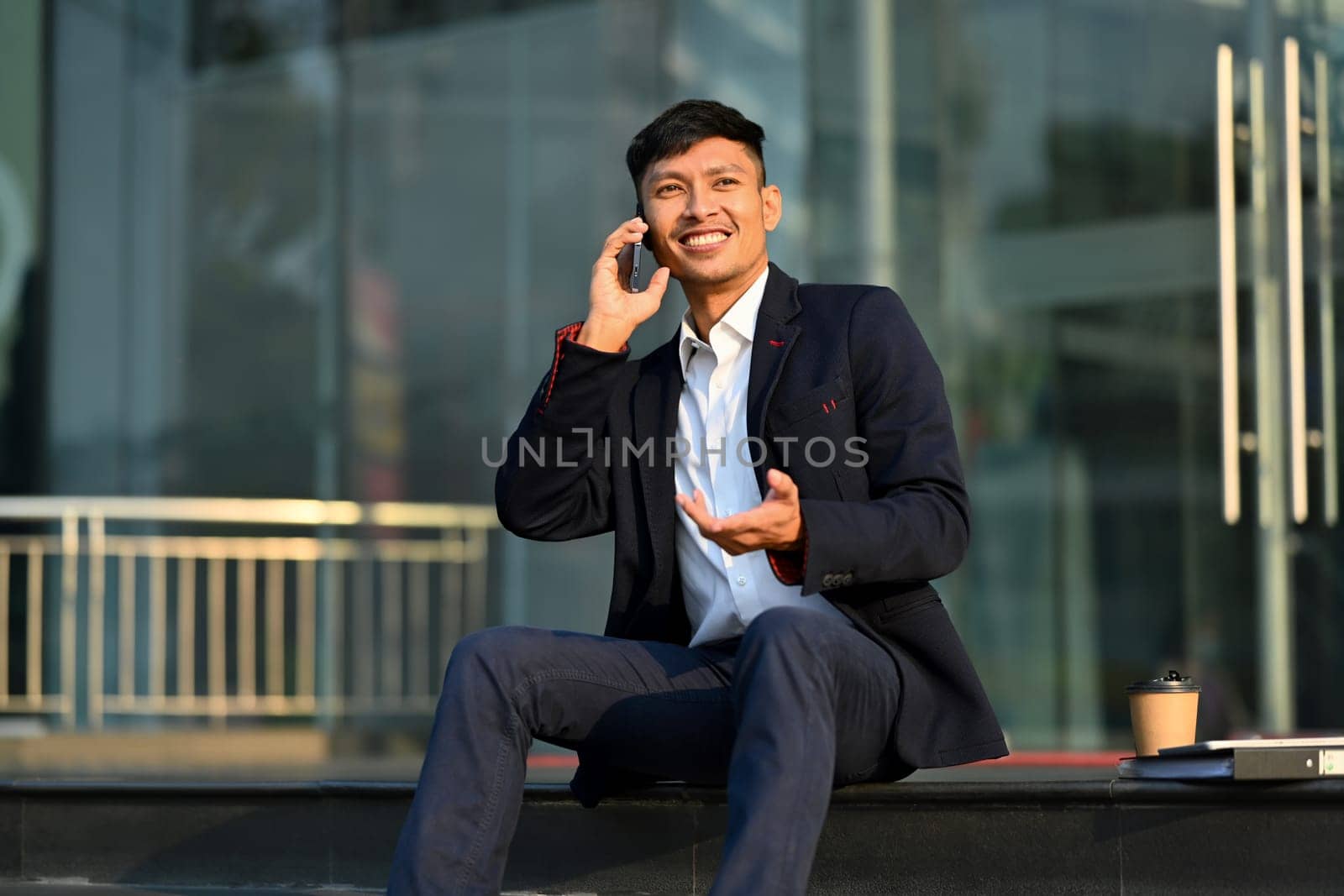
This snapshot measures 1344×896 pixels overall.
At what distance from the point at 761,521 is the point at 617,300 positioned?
71 cm

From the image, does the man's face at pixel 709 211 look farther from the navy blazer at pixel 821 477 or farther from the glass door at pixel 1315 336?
the glass door at pixel 1315 336

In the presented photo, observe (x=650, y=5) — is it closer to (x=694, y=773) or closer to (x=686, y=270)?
(x=686, y=270)

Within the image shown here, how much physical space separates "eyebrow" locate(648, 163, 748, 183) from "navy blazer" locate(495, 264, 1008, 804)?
8.2 inches

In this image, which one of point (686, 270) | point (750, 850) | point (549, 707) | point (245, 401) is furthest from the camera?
point (245, 401)

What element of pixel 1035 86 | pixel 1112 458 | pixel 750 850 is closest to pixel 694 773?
pixel 750 850

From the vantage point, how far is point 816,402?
280cm

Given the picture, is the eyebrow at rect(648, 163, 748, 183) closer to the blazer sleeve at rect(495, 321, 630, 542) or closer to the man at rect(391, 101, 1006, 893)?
the man at rect(391, 101, 1006, 893)

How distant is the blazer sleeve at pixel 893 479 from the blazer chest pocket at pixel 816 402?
0.08 ft

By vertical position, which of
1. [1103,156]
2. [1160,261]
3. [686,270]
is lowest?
[686,270]

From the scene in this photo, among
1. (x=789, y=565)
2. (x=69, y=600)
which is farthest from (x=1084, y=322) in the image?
(x=789, y=565)

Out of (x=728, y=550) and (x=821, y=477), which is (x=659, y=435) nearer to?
(x=821, y=477)

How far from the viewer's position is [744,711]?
2.37 m

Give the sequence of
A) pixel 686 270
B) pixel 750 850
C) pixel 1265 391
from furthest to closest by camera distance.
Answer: pixel 1265 391, pixel 686 270, pixel 750 850

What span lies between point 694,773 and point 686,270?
87 centimetres
